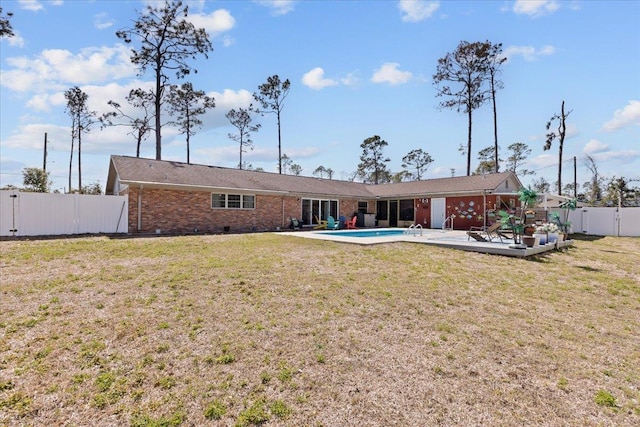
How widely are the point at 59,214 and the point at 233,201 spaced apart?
25.4 ft

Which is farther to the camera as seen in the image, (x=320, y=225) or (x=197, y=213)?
(x=320, y=225)

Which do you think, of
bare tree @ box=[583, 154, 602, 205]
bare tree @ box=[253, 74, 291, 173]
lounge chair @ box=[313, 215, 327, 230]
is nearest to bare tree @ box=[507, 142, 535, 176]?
bare tree @ box=[583, 154, 602, 205]

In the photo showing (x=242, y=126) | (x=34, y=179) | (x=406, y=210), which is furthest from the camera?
(x=242, y=126)

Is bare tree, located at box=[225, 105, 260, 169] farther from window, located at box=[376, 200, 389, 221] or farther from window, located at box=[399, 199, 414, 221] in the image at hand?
window, located at box=[399, 199, 414, 221]

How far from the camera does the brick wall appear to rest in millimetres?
15461

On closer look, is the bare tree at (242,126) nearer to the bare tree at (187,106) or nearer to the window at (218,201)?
the bare tree at (187,106)

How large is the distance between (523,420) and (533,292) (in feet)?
15.4

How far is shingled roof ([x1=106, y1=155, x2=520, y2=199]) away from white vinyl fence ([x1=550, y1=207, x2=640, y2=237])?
4289 mm

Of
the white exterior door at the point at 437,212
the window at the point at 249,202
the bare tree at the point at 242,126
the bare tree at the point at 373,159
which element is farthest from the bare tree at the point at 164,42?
the bare tree at the point at 373,159

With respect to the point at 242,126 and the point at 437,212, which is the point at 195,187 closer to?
the point at 437,212

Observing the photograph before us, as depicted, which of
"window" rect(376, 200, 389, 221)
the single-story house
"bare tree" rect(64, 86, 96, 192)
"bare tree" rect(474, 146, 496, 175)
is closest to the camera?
the single-story house

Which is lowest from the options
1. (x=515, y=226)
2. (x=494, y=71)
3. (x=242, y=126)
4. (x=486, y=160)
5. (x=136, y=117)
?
(x=515, y=226)

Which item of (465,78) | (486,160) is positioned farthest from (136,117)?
(486,160)

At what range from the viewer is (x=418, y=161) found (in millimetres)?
48406
